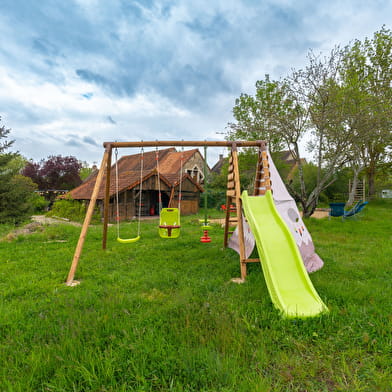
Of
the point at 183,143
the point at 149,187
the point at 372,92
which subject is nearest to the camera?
the point at 183,143

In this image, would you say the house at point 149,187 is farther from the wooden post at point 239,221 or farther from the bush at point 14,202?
the wooden post at point 239,221

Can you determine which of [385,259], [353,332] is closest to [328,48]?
[385,259]

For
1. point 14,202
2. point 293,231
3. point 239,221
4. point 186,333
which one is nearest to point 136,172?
point 14,202

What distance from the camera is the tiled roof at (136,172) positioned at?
52.4 feet

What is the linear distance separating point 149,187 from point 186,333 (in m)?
14.7

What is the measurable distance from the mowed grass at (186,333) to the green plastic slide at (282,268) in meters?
0.18

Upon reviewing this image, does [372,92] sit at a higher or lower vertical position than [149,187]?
higher

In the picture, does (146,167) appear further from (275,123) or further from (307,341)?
(307,341)

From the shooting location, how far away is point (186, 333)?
7.73ft

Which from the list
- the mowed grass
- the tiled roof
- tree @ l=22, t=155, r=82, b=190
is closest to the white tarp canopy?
the mowed grass

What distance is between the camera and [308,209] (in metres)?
11.1

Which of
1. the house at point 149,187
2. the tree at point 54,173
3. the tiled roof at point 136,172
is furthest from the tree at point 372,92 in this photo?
the tree at point 54,173

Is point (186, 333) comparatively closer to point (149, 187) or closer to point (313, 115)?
point (313, 115)

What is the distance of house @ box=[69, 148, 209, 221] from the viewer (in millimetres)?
15452
